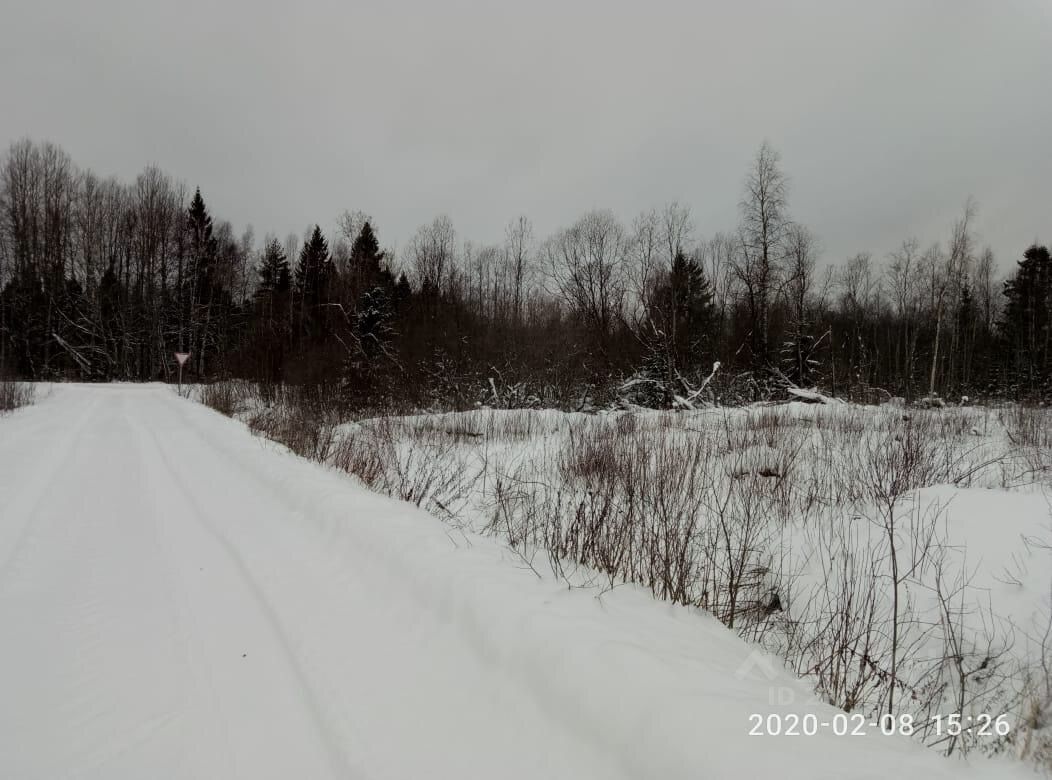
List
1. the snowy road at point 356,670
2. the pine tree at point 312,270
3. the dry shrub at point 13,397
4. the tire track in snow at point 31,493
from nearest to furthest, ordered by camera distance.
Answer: the snowy road at point 356,670, the tire track in snow at point 31,493, the dry shrub at point 13,397, the pine tree at point 312,270

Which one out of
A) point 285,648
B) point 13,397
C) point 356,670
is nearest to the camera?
point 356,670

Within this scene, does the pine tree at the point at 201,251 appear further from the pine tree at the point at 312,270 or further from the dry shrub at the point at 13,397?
the dry shrub at the point at 13,397

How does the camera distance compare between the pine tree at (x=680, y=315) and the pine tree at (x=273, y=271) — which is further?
the pine tree at (x=273, y=271)

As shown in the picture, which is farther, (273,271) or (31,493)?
(273,271)

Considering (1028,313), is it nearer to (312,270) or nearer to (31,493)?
(31,493)

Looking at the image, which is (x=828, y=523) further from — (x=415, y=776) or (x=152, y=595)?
(x=152, y=595)

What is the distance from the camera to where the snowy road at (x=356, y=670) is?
165cm

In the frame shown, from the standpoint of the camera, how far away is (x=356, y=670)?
2.20 m

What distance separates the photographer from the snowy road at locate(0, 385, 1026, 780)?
64.8 inches

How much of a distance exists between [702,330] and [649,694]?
2748 centimetres

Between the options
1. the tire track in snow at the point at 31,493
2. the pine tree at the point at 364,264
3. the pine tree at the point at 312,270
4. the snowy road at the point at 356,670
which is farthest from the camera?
the pine tree at the point at 312,270

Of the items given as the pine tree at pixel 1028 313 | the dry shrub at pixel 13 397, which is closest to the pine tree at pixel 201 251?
the dry shrub at pixel 13 397

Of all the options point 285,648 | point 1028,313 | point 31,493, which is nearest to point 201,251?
point 31,493

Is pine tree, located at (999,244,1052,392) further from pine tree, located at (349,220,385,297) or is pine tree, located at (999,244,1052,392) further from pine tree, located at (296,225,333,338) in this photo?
pine tree, located at (296,225,333,338)
